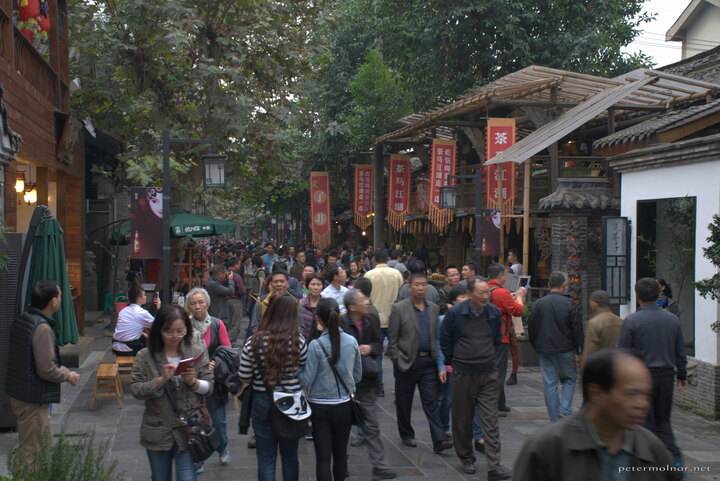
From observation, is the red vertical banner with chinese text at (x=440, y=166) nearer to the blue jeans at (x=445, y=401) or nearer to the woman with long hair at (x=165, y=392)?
the blue jeans at (x=445, y=401)

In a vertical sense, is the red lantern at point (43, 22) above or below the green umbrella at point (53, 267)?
above

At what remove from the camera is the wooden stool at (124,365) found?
991 cm

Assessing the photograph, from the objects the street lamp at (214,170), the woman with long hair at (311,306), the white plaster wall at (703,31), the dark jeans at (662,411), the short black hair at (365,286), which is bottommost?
the dark jeans at (662,411)

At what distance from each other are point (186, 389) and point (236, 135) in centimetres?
1392

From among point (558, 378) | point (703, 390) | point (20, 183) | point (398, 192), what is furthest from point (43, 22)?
point (398, 192)

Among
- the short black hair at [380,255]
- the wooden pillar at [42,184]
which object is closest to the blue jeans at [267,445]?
the short black hair at [380,255]

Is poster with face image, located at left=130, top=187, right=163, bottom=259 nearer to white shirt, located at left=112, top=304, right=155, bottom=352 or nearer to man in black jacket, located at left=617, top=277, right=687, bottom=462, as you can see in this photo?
white shirt, located at left=112, top=304, right=155, bottom=352

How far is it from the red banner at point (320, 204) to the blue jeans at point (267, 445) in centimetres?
2121

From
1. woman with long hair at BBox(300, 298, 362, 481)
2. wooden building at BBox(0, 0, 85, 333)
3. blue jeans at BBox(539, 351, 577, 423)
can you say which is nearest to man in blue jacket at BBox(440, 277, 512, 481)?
blue jeans at BBox(539, 351, 577, 423)

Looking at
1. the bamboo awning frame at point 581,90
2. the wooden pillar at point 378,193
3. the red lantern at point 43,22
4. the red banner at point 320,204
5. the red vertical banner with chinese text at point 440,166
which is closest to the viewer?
the red lantern at point 43,22

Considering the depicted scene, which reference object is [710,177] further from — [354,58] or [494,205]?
[354,58]

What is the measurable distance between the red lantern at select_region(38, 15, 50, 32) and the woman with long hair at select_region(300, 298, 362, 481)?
8.21 meters

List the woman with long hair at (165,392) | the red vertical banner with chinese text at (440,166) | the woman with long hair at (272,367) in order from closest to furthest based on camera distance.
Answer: the woman with long hair at (165,392)
the woman with long hair at (272,367)
the red vertical banner with chinese text at (440,166)

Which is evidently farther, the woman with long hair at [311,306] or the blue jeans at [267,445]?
the woman with long hair at [311,306]
